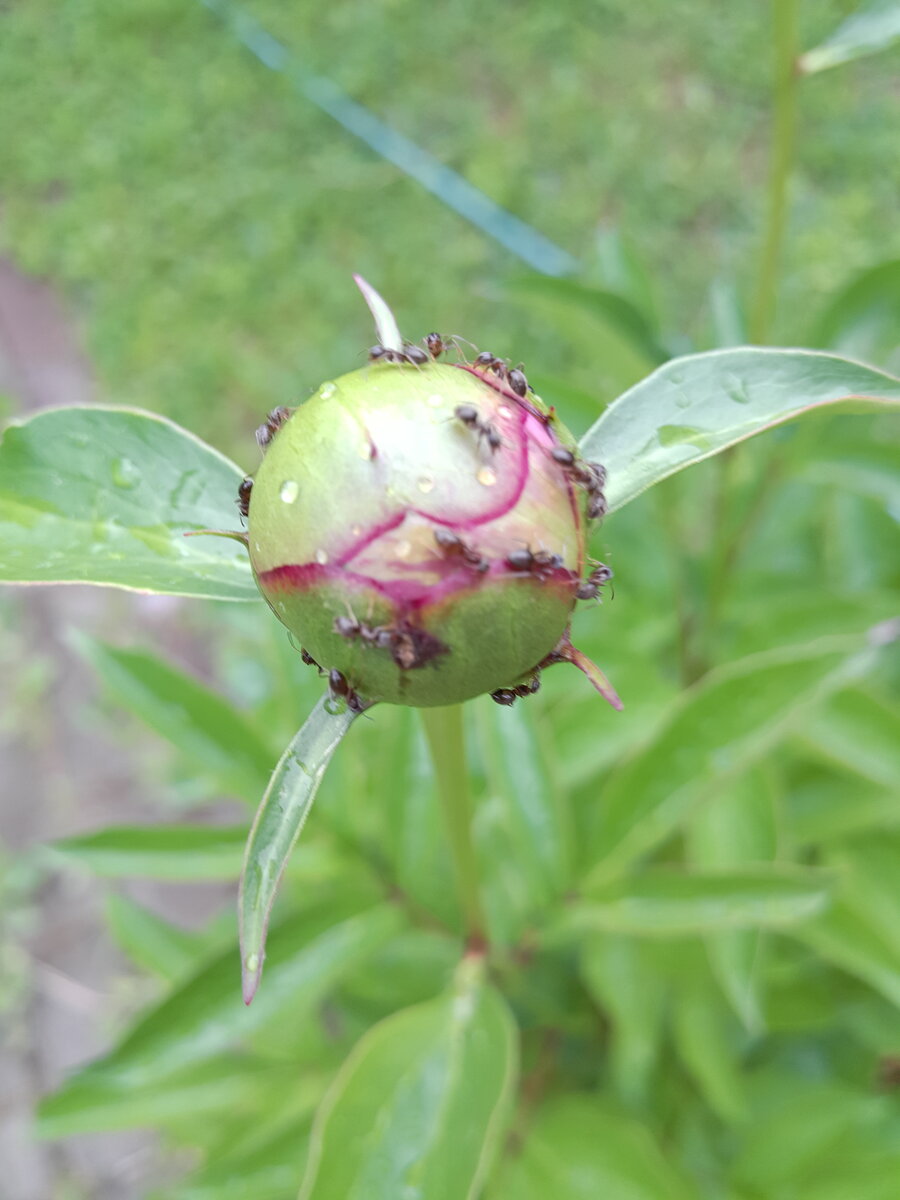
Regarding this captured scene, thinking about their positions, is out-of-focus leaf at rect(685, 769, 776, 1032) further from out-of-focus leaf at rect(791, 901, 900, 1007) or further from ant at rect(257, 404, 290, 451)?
ant at rect(257, 404, 290, 451)

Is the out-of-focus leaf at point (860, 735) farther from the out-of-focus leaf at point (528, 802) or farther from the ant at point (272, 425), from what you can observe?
the ant at point (272, 425)

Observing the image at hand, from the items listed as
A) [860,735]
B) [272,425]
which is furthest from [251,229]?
[272,425]

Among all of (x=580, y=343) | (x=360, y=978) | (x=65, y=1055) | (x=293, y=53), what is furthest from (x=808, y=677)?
(x=293, y=53)

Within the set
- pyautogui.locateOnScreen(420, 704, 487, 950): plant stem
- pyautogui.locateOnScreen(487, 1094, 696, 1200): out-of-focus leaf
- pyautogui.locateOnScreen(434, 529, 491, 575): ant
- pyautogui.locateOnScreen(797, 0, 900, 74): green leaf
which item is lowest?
pyautogui.locateOnScreen(487, 1094, 696, 1200): out-of-focus leaf

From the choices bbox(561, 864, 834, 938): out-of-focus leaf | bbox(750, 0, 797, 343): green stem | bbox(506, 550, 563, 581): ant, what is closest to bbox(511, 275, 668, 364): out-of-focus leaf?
bbox(750, 0, 797, 343): green stem

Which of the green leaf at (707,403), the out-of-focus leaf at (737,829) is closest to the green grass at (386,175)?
the out-of-focus leaf at (737,829)

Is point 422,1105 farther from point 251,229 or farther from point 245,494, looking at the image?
point 251,229
